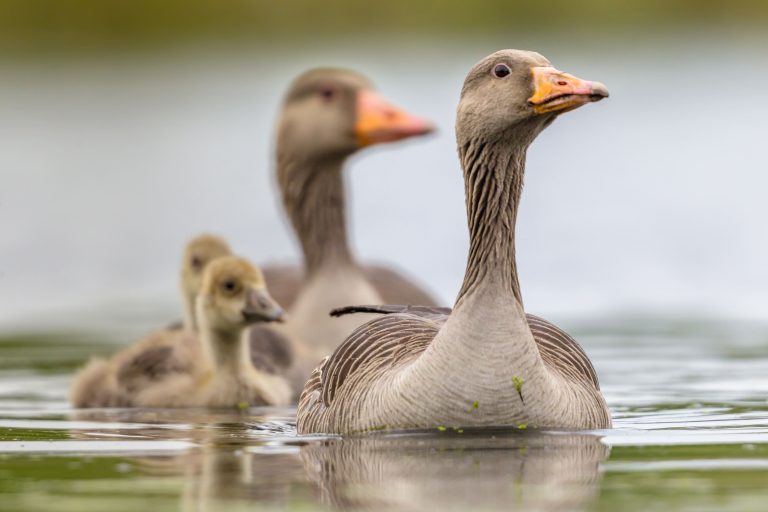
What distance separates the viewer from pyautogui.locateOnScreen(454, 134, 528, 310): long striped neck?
973 centimetres

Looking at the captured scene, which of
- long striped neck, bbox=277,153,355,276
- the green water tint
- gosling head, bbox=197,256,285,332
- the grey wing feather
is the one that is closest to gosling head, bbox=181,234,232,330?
long striped neck, bbox=277,153,355,276

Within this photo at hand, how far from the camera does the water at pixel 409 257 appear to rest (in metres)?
8.23

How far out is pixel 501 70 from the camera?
9.73 m

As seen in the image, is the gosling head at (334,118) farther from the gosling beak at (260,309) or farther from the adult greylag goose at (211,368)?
the gosling beak at (260,309)

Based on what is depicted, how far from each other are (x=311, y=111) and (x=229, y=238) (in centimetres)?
912

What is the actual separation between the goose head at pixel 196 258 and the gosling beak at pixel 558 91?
5.96 m

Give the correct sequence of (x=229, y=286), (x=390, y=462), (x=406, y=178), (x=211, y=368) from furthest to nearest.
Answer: (x=406, y=178), (x=211, y=368), (x=229, y=286), (x=390, y=462)

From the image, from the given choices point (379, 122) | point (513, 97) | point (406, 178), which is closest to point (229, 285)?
point (379, 122)

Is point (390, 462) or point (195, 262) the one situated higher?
point (195, 262)

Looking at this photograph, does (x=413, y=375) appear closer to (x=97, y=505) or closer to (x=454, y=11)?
(x=97, y=505)

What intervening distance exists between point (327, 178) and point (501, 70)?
6.72 meters

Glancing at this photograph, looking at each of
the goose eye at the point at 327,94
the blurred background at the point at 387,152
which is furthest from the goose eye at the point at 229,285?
the blurred background at the point at 387,152

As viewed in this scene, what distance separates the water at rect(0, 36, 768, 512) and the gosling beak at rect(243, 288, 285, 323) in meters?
0.74

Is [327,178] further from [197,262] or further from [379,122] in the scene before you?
[197,262]
